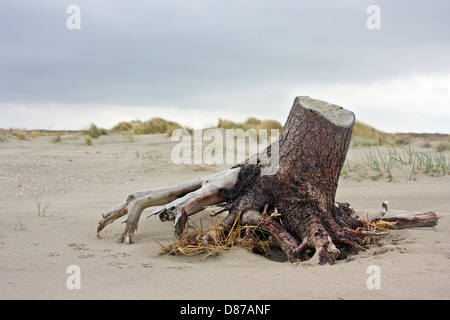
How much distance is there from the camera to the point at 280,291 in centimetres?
268

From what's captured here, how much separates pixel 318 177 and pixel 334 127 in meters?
0.48

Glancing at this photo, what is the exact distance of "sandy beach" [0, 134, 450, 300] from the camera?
2721 mm

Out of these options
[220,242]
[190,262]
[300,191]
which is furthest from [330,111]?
[190,262]

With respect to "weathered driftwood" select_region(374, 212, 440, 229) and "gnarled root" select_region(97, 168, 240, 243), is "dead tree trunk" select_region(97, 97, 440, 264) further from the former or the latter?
"weathered driftwood" select_region(374, 212, 440, 229)

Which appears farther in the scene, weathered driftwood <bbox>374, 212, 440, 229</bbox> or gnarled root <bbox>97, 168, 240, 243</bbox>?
weathered driftwood <bbox>374, 212, 440, 229</bbox>

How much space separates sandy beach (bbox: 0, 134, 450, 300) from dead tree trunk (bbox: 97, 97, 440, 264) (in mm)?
269

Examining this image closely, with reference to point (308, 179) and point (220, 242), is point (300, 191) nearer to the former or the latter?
point (308, 179)

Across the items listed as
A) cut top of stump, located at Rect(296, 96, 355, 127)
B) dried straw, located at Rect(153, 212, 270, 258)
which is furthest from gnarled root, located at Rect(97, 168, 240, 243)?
cut top of stump, located at Rect(296, 96, 355, 127)

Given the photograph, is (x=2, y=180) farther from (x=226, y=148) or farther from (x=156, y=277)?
(x=156, y=277)

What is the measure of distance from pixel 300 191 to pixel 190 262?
119cm

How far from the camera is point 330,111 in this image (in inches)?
156

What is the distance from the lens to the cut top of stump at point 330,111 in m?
3.83

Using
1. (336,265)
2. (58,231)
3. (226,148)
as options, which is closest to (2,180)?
(58,231)

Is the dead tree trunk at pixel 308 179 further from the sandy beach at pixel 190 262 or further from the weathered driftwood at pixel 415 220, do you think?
the weathered driftwood at pixel 415 220
